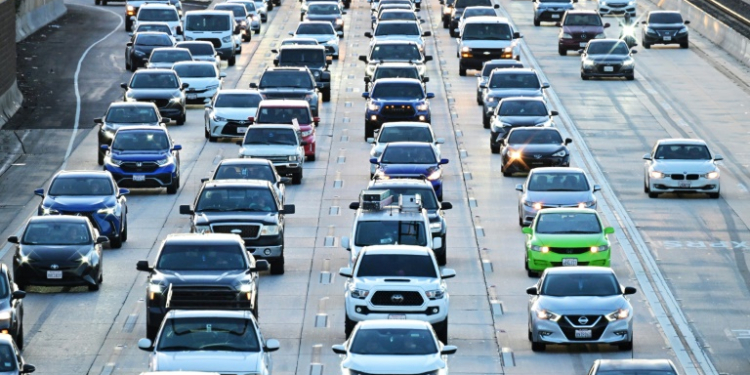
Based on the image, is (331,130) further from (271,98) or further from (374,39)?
(374,39)

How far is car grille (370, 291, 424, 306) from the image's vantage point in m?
30.0

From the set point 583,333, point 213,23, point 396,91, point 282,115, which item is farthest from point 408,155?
point 213,23

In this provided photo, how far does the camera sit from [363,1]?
103 m

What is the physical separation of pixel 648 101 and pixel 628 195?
17.2 meters

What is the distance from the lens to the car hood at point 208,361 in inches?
965

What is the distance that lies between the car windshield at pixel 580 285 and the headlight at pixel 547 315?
1.65ft

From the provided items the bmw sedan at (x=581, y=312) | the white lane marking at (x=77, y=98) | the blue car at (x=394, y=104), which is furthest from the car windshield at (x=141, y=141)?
the bmw sedan at (x=581, y=312)

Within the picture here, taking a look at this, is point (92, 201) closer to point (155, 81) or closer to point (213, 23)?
point (155, 81)

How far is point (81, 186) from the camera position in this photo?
39.7 metres

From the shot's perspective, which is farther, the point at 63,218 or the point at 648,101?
the point at 648,101

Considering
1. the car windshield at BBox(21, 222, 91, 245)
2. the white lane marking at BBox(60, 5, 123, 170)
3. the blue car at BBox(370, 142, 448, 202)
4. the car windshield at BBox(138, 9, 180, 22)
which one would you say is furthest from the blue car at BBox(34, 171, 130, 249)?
the car windshield at BBox(138, 9, 180, 22)

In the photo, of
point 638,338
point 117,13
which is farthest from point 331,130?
point 117,13

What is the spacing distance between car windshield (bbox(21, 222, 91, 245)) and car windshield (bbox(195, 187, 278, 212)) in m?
2.51

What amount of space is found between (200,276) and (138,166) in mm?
15936
